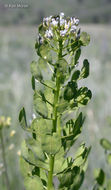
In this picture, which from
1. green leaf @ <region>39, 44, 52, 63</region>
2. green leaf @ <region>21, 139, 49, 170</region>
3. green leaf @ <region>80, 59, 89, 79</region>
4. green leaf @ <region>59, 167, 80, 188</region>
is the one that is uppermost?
green leaf @ <region>39, 44, 52, 63</region>

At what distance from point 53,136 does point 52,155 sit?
14 cm

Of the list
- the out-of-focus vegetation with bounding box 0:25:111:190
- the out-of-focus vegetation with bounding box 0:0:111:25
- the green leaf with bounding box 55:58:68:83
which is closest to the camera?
the green leaf with bounding box 55:58:68:83

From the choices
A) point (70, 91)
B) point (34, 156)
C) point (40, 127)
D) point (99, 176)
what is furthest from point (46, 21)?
point (99, 176)

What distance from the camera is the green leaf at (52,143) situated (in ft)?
3.85

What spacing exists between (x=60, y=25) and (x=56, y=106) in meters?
0.31

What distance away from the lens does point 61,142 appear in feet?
4.12

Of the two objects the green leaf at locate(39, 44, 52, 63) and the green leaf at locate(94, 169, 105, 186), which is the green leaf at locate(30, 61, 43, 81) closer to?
the green leaf at locate(39, 44, 52, 63)

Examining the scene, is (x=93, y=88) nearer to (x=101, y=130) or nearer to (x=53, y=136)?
(x=101, y=130)

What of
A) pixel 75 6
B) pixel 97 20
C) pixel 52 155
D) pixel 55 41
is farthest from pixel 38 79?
pixel 75 6

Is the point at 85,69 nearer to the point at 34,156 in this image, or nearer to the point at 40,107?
the point at 40,107

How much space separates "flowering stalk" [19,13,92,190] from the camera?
1.22 m

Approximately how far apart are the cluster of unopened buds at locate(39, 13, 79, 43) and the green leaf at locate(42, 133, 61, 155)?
376 mm

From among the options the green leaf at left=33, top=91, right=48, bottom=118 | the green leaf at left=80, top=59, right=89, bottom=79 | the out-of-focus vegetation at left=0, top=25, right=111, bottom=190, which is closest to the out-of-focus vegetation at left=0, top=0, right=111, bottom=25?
the out-of-focus vegetation at left=0, top=25, right=111, bottom=190

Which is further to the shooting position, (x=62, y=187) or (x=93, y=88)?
(x=93, y=88)
